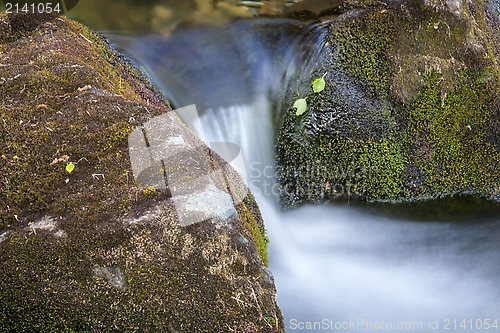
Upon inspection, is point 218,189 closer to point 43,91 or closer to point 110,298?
point 110,298

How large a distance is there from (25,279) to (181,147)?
60.5 inches

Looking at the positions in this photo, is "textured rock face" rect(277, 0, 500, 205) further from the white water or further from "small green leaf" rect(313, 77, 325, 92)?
the white water

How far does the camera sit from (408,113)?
4898 mm

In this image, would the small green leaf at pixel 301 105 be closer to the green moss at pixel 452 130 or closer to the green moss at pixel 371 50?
the green moss at pixel 371 50

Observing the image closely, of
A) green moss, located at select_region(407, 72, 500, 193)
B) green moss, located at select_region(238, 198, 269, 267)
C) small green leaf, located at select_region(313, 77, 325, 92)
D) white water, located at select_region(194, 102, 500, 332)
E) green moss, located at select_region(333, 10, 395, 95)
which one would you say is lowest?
white water, located at select_region(194, 102, 500, 332)

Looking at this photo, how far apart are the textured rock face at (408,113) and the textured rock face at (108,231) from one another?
1.99 m

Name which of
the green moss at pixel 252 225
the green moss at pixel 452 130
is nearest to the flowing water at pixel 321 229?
the green moss at pixel 452 130

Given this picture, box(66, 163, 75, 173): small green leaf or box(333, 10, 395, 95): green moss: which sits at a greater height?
box(333, 10, 395, 95): green moss

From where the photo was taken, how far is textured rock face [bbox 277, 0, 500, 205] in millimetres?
4859

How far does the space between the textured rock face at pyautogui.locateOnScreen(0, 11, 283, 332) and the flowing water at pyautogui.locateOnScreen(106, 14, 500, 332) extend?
4.80 feet

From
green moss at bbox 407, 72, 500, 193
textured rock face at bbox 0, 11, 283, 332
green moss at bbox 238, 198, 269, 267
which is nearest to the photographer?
textured rock face at bbox 0, 11, 283, 332

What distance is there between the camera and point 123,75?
4914 millimetres

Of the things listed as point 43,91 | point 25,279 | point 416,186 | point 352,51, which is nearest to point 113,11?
point 43,91

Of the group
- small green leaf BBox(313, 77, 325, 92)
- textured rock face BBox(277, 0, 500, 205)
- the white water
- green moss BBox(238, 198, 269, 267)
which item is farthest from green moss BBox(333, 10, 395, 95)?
green moss BBox(238, 198, 269, 267)
